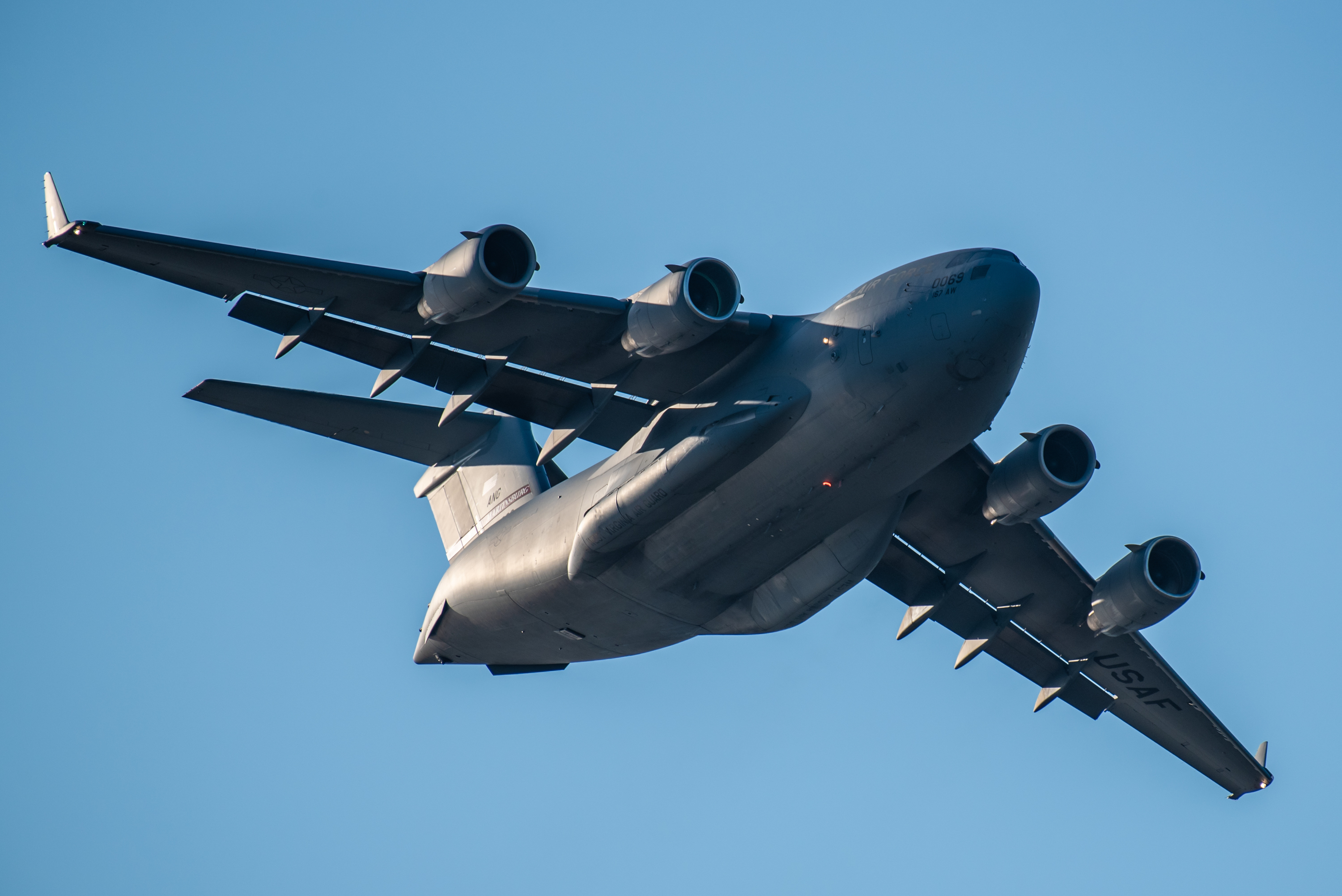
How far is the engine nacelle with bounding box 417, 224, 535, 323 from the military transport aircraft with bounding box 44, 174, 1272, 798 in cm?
2

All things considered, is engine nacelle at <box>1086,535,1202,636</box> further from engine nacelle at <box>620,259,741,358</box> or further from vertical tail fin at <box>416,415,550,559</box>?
vertical tail fin at <box>416,415,550,559</box>

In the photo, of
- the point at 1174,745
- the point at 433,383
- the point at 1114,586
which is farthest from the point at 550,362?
the point at 1174,745

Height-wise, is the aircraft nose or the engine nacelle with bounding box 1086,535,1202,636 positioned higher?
the aircraft nose

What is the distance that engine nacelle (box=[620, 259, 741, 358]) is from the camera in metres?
13.6

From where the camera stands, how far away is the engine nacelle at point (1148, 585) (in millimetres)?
16875

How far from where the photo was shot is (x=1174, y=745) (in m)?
19.8

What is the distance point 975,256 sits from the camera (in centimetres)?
1354

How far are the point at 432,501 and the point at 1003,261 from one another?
912 centimetres

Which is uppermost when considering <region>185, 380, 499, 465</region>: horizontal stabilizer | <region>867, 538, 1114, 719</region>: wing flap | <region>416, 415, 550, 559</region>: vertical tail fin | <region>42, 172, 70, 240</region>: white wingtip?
<region>42, 172, 70, 240</region>: white wingtip

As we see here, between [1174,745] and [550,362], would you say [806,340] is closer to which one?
[550,362]

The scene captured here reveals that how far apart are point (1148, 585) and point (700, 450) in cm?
632

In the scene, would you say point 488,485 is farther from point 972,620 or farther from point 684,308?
point 972,620

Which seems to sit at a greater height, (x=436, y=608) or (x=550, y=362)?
(x=550, y=362)

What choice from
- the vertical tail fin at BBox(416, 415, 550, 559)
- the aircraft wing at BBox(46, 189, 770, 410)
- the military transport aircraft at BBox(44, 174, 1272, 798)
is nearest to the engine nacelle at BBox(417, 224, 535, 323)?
the military transport aircraft at BBox(44, 174, 1272, 798)
